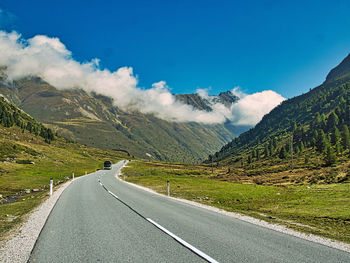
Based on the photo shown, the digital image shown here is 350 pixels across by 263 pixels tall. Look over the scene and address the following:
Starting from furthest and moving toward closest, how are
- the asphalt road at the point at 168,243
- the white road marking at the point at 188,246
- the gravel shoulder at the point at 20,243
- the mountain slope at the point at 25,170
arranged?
the mountain slope at the point at 25,170
the gravel shoulder at the point at 20,243
the asphalt road at the point at 168,243
the white road marking at the point at 188,246

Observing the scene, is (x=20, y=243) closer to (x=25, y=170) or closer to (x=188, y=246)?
(x=188, y=246)

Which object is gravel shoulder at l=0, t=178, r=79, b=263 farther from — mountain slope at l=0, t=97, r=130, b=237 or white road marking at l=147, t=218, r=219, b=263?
white road marking at l=147, t=218, r=219, b=263

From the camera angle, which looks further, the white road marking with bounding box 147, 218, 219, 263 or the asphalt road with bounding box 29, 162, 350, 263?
the asphalt road with bounding box 29, 162, 350, 263

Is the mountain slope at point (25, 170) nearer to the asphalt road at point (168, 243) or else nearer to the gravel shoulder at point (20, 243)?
the gravel shoulder at point (20, 243)

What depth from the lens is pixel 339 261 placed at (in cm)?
682

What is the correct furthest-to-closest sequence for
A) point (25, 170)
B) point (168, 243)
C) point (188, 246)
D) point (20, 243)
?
point (25, 170) → point (20, 243) → point (168, 243) → point (188, 246)

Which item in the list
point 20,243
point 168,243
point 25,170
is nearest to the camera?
point 168,243

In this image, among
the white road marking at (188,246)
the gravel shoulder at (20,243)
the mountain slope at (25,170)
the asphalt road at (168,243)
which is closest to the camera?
the white road marking at (188,246)

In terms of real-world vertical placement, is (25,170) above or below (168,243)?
above

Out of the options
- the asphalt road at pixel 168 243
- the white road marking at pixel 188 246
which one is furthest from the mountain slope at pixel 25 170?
the white road marking at pixel 188 246

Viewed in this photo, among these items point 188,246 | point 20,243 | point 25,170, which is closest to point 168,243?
point 188,246

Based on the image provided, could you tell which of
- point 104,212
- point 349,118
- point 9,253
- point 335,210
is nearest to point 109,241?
point 9,253

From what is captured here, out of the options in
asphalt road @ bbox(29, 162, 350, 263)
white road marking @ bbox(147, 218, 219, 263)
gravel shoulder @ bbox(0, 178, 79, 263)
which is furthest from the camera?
gravel shoulder @ bbox(0, 178, 79, 263)

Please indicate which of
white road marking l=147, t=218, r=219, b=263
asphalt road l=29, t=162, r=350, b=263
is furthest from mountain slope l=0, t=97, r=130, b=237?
white road marking l=147, t=218, r=219, b=263
